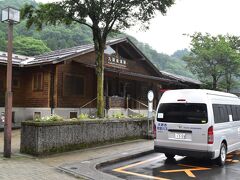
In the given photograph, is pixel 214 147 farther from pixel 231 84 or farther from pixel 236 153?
pixel 231 84

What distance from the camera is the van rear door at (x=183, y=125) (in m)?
9.43

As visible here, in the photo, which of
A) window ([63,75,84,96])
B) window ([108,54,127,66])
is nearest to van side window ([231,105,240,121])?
window ([63,75,84,96])

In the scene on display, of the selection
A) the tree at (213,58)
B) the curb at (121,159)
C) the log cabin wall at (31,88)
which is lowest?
the curb at (121,159)

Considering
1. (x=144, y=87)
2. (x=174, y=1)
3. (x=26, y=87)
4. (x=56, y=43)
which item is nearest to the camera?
(x=174, y=1)

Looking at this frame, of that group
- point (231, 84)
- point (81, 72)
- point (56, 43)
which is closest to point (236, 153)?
point (81, 72)

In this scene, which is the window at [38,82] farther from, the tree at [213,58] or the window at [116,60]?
the tree at [213,58]

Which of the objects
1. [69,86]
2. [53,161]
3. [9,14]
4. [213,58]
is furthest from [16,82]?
[213,58]

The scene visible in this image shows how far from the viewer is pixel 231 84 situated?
39094 mm

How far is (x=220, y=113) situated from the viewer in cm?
1030

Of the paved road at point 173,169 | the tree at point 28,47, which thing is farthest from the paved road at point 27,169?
the tree at point 28,47

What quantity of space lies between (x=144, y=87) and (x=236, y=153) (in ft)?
59.0

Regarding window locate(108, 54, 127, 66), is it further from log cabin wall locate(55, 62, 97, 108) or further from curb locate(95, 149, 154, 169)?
curb locate(95, 149, 154, 169)

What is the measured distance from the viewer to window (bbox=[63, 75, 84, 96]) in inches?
843

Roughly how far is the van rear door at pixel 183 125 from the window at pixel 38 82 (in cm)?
1279
